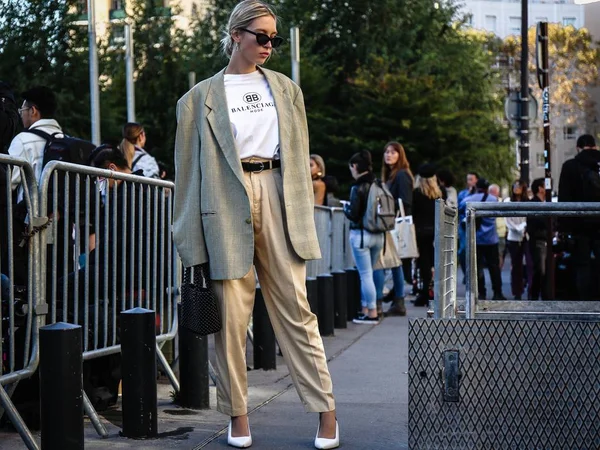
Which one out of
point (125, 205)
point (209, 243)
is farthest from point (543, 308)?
point (125, 205)

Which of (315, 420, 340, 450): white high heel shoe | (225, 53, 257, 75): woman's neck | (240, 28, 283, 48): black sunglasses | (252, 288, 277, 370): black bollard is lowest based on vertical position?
(315, 420, 340, 450): white high heel shoe

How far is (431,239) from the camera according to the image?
15055mm

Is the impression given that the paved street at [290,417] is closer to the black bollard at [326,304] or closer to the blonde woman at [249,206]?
the blonde woman at [249,206]

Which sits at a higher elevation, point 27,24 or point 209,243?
point 27,24

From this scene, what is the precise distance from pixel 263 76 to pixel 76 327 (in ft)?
5.00

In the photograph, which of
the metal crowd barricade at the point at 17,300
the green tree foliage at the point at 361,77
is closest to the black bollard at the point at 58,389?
the metal crowd barricade at the point at 17,300

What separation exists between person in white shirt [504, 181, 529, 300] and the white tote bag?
9.80 ft

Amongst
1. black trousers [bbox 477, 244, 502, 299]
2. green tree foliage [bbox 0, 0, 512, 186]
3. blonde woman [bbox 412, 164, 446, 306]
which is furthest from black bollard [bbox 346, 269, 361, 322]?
green tree foliage [bbox 0, 0, 512, 186]

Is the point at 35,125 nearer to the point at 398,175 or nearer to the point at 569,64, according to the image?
the point at 398,175

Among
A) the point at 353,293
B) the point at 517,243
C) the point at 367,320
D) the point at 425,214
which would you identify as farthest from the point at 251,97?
the point at 517,243

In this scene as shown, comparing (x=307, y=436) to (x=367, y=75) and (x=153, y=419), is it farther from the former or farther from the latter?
(x=367, y=75)

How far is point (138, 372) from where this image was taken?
5.71 metres

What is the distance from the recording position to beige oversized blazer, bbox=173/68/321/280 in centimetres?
538

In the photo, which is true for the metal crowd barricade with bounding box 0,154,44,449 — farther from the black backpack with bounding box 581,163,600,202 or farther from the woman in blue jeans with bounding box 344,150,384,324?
the black backpack with bounding box 581,163,600,202
